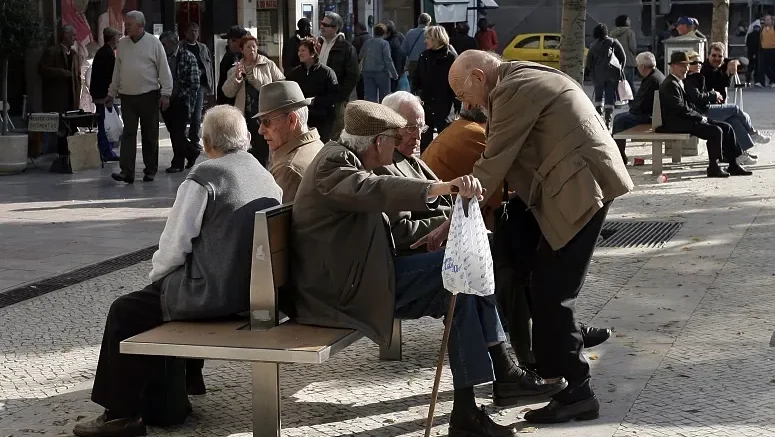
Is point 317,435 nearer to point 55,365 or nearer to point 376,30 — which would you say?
point 55,365

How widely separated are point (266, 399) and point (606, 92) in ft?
55.4

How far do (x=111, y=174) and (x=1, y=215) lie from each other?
10.6 feet

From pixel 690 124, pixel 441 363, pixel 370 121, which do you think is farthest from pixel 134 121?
pixel 441 363

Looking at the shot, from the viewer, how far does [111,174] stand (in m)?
15.0

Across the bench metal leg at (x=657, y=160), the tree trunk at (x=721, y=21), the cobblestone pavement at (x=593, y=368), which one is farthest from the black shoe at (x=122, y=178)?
the tree trunk at (x=721, y=21)

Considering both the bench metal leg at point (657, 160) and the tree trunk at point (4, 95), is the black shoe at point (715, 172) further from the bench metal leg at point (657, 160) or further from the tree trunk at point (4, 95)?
the tree trunk at point (4, 95)

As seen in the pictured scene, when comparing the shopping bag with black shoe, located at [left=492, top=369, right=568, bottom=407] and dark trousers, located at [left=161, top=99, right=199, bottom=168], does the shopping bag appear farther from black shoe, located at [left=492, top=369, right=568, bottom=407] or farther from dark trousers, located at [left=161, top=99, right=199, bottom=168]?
black shoe, located at [left=492, top=369, right=568, bottom=407]

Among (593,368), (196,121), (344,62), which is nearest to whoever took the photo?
(593,368)

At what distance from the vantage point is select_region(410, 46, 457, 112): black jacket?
15008 millimetres

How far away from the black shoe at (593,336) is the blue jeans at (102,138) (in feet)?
34.1

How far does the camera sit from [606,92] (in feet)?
69.7

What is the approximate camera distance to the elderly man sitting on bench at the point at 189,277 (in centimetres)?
532

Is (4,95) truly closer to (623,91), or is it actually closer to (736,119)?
(736,119)

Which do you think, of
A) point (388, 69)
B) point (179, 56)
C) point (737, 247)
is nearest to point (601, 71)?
point (388, 69)
